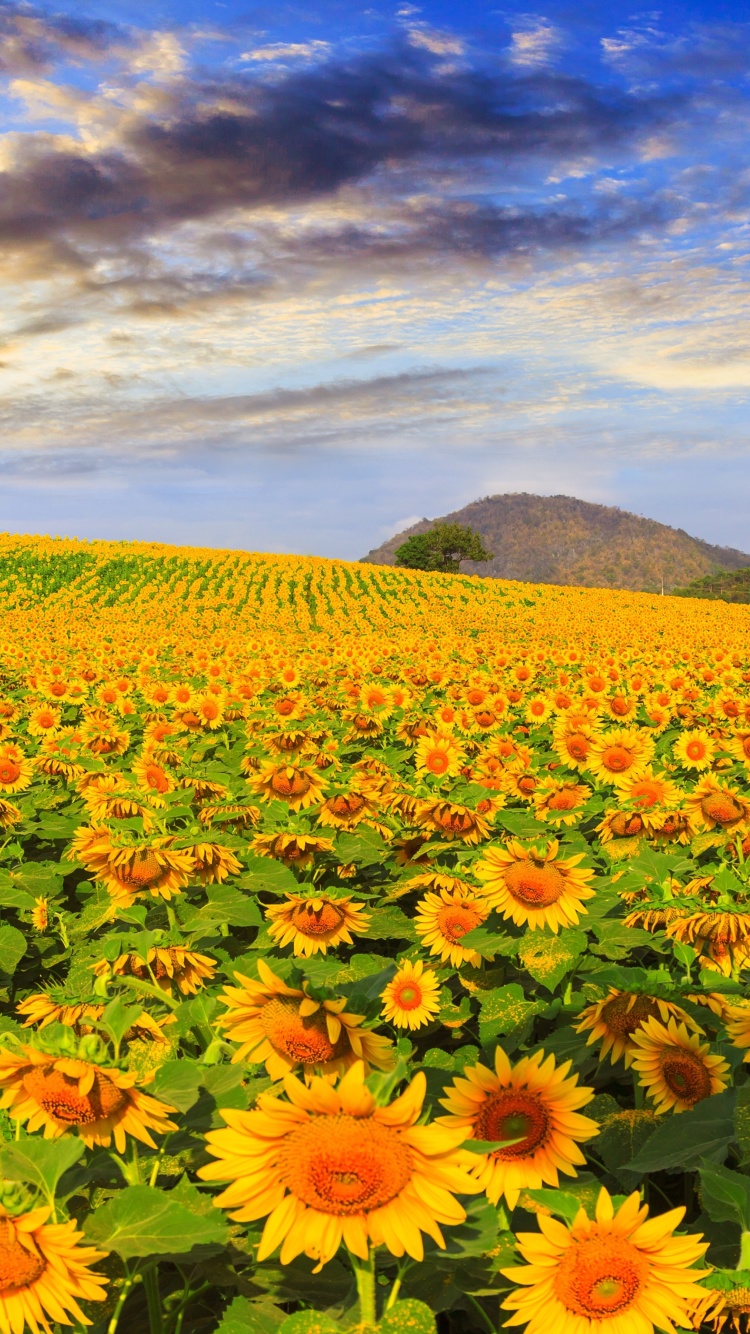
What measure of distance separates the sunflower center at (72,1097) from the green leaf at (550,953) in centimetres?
158

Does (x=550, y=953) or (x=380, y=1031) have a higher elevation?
(x=550, y=953)

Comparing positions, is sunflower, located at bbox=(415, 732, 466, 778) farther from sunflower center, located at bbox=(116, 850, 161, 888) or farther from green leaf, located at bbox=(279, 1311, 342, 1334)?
green leaf, located at bbox=(279, 1311, 342, 1334)

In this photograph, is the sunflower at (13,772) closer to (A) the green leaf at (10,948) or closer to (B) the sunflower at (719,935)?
(A) the green leaf at (10,948)

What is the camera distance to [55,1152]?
1800 millimetres

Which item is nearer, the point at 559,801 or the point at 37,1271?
the point at 37,1271

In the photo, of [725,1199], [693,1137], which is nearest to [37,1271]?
[725,1199]

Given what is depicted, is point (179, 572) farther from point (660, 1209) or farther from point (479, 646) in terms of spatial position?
point (660, 1209)

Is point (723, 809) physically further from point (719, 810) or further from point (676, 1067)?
point (676, 1067)

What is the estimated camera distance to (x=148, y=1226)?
1.81m

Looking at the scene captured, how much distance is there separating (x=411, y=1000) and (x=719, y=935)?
1.18 metres

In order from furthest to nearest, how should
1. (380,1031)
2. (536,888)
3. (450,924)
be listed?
(380,1031) < (450,924) < (536,888)

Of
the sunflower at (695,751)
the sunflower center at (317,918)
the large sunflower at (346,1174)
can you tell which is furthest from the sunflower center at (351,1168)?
the sunflower at (695,751)

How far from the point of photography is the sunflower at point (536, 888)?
10.9 ft

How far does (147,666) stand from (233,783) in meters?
6.40
